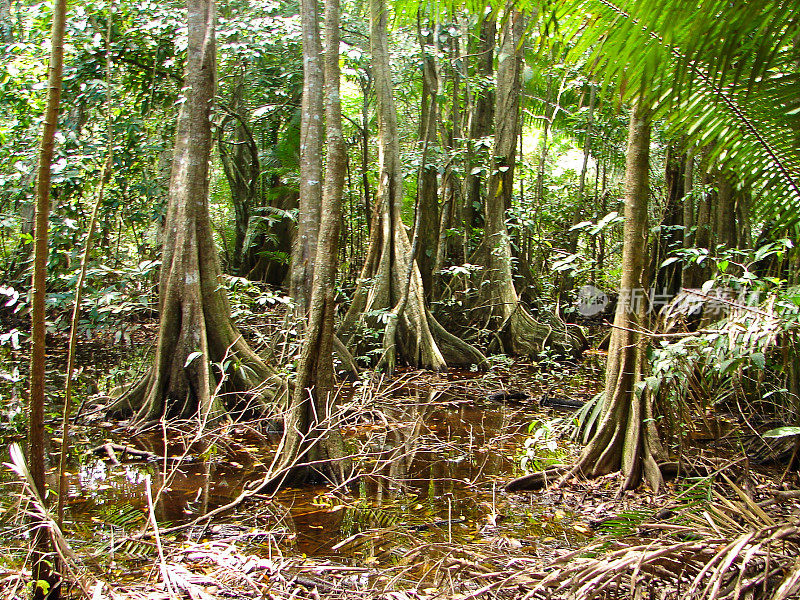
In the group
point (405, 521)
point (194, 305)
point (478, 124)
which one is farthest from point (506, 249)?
point (405, 521)

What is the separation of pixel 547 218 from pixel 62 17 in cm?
1123

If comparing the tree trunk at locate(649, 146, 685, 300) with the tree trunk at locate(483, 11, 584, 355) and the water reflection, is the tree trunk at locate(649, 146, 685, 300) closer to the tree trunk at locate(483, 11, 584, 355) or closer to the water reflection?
the tree trunk at locate(483, 11, 584, 355)

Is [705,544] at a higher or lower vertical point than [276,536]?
higher

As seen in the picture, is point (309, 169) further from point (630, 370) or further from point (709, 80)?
point (709, 80)

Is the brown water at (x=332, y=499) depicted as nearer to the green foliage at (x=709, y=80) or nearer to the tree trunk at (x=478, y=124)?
the green foliage at (x=709, y=80)

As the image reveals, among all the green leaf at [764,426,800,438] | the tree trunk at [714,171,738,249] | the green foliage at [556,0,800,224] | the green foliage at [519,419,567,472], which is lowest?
the green foliage at [519,419,567,472]

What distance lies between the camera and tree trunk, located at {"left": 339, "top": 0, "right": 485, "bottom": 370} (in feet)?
28.7

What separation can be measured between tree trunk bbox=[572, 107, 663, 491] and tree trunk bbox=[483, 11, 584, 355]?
5.15 meters

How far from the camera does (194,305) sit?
20.3 feet

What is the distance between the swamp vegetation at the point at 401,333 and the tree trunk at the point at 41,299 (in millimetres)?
14

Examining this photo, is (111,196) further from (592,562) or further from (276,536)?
(592,562)

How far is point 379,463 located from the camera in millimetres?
5184

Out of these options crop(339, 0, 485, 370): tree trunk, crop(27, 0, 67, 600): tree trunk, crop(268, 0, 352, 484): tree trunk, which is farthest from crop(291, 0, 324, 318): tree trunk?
crop(27, 0, 67, 600): tree trunk

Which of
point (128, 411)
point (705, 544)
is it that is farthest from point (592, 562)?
point (128, 411)
